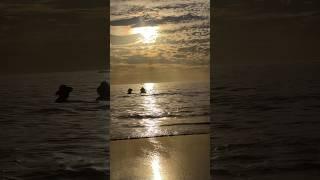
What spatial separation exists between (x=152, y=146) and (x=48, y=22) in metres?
1.39

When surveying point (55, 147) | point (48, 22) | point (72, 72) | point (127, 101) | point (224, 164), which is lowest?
point (224, 164)

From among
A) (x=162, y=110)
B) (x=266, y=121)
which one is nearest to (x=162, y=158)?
(x=162, y=110)

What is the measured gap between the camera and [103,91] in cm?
385

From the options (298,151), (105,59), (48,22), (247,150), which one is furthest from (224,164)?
(48,22)

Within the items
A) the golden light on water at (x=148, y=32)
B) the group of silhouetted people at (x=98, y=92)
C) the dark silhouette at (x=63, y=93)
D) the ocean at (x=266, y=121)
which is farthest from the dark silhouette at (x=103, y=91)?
the ocean at (x=266, y=121)

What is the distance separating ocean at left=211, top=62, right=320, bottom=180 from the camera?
4.03 m

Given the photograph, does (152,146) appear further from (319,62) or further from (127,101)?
(319,62)

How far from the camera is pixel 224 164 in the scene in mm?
4062

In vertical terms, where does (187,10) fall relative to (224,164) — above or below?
above

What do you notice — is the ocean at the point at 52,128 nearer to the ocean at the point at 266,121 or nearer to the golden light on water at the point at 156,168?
the golden light on water at the point at 156,168

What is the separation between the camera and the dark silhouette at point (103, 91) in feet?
12.6

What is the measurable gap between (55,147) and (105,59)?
2.74 feet

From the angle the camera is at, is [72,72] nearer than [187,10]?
Yes

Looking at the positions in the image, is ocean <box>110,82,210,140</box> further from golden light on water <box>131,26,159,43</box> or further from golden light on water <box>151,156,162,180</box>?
golden light on water <box>131,26,159,43</box>
